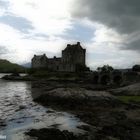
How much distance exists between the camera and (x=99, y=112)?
34.6 metres

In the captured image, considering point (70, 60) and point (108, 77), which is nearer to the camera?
point (108, 77)

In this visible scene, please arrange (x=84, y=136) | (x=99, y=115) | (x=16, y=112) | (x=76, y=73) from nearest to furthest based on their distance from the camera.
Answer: (x=84, y=136) < (x=99, y=115) < (x=16, y=112) < (x=76, y=73)

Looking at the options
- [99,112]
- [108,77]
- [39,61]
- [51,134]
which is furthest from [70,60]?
[51,134]

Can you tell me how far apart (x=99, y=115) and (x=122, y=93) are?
21570 mm

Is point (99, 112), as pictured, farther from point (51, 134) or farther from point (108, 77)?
point (108, 77)

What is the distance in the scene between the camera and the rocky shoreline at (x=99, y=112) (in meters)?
23.0

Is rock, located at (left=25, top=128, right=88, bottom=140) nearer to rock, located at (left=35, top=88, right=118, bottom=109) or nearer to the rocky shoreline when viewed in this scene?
the rocky shoreline

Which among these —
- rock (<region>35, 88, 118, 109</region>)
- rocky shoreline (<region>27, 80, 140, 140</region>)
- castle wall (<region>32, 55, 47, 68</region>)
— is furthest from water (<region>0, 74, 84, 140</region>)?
castle wall (<region>32, 55, 47, 68</region>)

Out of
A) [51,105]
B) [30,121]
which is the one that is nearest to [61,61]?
[51,105]

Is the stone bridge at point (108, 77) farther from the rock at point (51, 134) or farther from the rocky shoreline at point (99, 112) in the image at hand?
the rock at point (51, 134)

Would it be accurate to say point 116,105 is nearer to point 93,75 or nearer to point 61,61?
point 93,75

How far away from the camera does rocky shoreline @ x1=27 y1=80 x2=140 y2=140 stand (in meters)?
23.0

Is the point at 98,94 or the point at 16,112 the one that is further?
the point at 98,94

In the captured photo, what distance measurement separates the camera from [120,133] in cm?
2306
